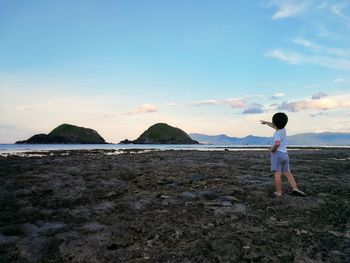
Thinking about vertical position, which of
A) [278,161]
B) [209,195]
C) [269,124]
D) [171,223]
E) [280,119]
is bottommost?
[171,223]

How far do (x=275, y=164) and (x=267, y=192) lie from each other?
38.0 inches

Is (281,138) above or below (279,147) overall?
A: above

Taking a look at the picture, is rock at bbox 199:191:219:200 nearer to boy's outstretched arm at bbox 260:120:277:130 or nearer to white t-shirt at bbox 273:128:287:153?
white t-shirt at bbox 273:128:287:153

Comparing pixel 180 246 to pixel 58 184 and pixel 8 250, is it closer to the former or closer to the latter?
pixel 8 250

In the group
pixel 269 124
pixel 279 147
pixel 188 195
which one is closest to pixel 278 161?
pixel 279 147

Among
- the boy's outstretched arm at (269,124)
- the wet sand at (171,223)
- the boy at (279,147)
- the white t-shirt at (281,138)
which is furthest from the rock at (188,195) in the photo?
the boy's outstretched arm at (269,124)

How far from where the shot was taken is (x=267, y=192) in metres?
11.9

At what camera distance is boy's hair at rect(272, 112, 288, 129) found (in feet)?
38.6

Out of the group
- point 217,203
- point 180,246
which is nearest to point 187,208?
point 217,203

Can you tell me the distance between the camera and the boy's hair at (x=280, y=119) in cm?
1177

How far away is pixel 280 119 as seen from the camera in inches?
464

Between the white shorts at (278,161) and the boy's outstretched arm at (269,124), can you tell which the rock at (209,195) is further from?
the boy's outstretched arm at (269,124)

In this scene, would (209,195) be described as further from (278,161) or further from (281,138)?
(281,138)

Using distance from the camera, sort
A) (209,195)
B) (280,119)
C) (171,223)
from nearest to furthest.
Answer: (171,223), (209,195), (280,119)
